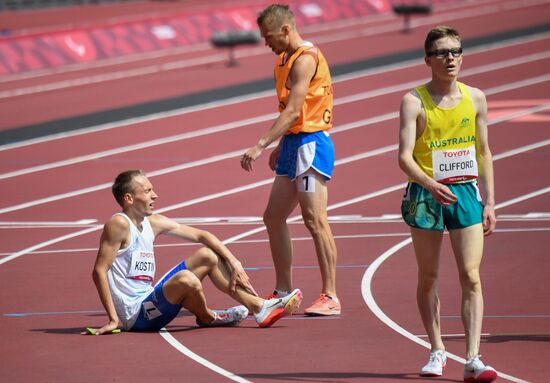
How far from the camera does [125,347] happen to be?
927cm

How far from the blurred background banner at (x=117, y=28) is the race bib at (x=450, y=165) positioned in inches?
897

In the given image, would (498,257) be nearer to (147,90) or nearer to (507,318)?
(507,318)

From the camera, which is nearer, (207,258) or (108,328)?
(108,328)

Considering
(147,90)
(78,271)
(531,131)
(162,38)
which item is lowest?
(78,271)

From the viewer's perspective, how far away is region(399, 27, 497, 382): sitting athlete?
8.09 meters

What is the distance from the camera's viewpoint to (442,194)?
7.95 m

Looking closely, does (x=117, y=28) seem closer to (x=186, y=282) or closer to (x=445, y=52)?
(x=186, y=282)

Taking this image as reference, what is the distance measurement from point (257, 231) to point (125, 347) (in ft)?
18.1

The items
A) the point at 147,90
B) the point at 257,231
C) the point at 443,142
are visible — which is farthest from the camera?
the point at 147,90

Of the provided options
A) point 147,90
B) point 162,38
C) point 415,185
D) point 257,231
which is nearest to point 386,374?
point 415,185

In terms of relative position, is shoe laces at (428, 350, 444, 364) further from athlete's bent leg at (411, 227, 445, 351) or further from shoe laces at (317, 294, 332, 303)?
shoe laces at (317, 294, 332, 303)

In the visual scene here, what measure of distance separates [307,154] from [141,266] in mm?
1610

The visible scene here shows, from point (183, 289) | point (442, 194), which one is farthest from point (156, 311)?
point (442, 194)

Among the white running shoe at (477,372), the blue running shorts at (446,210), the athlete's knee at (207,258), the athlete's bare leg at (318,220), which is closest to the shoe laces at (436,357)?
the white running shoe at (477,372)
